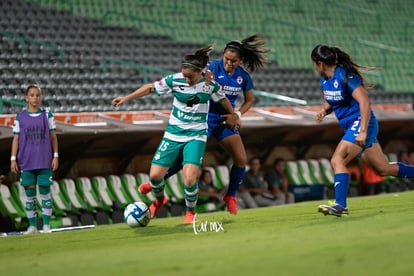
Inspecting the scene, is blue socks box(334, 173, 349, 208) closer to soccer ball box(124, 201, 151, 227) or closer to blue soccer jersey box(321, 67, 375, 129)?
blue soccer jersey box(321, 67, 375, 129)

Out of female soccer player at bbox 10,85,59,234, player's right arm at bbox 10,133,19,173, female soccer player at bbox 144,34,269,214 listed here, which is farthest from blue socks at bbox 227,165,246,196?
player's right arm at bbox 10,133,19,173

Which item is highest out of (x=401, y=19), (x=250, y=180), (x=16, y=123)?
(x=401, y=19)

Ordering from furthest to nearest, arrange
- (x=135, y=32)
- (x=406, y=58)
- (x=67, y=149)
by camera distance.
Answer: (x=406, y=58), (x=135, y=32), (x=67, y=149)

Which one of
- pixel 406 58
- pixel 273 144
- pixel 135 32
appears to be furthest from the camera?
pixel 406 58

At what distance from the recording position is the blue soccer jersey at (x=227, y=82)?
11.9 metres

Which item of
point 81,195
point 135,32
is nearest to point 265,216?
point 81,195

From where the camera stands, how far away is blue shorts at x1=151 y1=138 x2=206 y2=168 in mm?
11055

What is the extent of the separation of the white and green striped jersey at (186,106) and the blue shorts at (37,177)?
2.85 meters

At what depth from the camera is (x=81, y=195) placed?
17.4 meters

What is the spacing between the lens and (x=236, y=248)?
8227 millimetres

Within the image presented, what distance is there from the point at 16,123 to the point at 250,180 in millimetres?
7129

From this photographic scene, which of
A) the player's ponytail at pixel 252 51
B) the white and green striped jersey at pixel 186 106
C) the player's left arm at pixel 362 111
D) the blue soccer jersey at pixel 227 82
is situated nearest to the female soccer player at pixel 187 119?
the white and green striped jersey at pixel 186 106

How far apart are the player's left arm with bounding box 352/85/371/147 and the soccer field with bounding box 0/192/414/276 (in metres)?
0.88

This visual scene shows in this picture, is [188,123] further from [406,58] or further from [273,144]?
[406,58]
